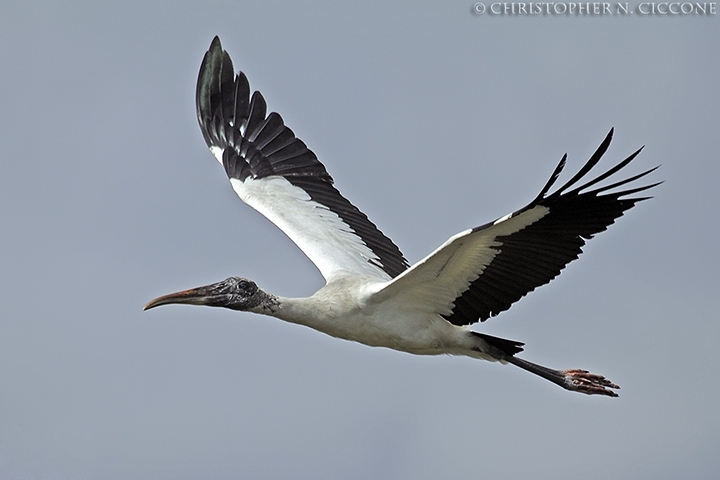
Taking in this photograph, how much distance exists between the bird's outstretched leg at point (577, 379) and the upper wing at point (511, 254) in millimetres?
1143

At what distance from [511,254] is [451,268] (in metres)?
0.54

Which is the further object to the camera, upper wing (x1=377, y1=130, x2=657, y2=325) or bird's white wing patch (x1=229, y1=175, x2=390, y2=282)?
bird's white wing patch (x1=229, y1=175, x2=390, y2=282)

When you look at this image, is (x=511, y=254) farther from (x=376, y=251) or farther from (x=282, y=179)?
(x=282, y=179)

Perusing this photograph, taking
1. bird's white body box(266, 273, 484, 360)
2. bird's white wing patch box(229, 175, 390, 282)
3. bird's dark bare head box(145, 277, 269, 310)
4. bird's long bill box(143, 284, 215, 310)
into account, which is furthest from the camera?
bird's white wing patch box(229, 175, 390, 282)

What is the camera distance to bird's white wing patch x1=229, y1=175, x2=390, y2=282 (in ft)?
41.0

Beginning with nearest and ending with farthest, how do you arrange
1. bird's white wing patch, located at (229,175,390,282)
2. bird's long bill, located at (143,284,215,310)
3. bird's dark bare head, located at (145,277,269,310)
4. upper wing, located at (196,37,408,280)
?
bird's long bill, located at (143,284,215,310) → bird's dark bare head, located at (145,277,269,310) → bird's white wing patch, located at (229,175,390,282) → upper wing, located at (196,37,408,280)

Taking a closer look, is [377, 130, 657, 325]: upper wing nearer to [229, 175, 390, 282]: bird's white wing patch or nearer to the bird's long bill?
[229, 175, 390, 282]: bird's white wing patch

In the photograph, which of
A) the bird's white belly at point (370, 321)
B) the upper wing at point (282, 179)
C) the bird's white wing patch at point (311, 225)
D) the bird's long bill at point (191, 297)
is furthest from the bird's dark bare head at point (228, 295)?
the upper wing at point (282, 179)

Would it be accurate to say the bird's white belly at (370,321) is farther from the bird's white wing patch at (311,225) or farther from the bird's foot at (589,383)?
the bird's foot at (589,383)

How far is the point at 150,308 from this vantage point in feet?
37.1

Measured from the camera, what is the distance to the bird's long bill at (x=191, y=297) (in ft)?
37.4

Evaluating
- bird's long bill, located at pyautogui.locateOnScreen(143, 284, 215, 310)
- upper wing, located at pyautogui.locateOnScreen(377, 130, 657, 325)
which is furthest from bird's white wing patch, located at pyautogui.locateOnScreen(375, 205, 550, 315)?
bird's long bill, located at pyautogui.locateOnScreen(143, 284, 215, 310)

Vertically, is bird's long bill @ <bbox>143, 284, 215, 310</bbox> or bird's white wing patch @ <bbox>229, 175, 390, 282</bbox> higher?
bird's white wing patch @ <bbox>229, 175, 390, 282</bbox>

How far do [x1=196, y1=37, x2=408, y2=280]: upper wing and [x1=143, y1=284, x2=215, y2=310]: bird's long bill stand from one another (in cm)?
119
